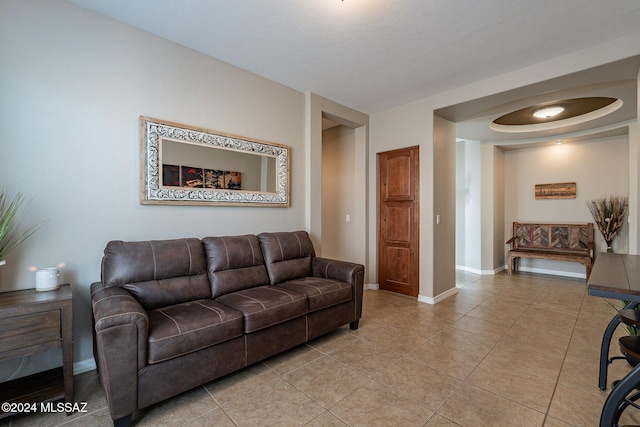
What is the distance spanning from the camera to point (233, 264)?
2.63m

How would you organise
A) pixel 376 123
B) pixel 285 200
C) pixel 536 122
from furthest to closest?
pixel 536 122
pixel 376 123
pixel 285 200

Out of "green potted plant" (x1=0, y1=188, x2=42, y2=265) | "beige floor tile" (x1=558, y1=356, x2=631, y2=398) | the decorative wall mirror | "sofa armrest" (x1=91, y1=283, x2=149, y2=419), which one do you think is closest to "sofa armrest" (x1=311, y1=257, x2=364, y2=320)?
the decorative wall mirror

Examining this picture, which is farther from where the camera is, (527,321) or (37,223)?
(527,321)

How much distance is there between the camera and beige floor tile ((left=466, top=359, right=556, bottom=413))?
185cm

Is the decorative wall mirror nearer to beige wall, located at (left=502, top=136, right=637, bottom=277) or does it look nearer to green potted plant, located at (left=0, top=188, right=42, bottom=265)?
green potted plant, located at (left=0, top=188, right=42, bottom=265)

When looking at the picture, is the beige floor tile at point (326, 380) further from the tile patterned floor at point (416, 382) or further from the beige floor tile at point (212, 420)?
the beige floor tile at point (212, 420)

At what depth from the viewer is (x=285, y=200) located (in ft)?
11.5

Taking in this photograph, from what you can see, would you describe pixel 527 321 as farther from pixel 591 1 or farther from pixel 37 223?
pixel 37 223

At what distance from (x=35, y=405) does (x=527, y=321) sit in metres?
4.29

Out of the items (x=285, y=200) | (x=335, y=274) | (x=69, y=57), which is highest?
(x=69, y=57)

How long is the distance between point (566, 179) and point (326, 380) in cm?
606

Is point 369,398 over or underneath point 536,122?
underneath

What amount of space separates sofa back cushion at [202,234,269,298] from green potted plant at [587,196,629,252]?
5.72 m

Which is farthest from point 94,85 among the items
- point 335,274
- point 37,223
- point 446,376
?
point 446,376
